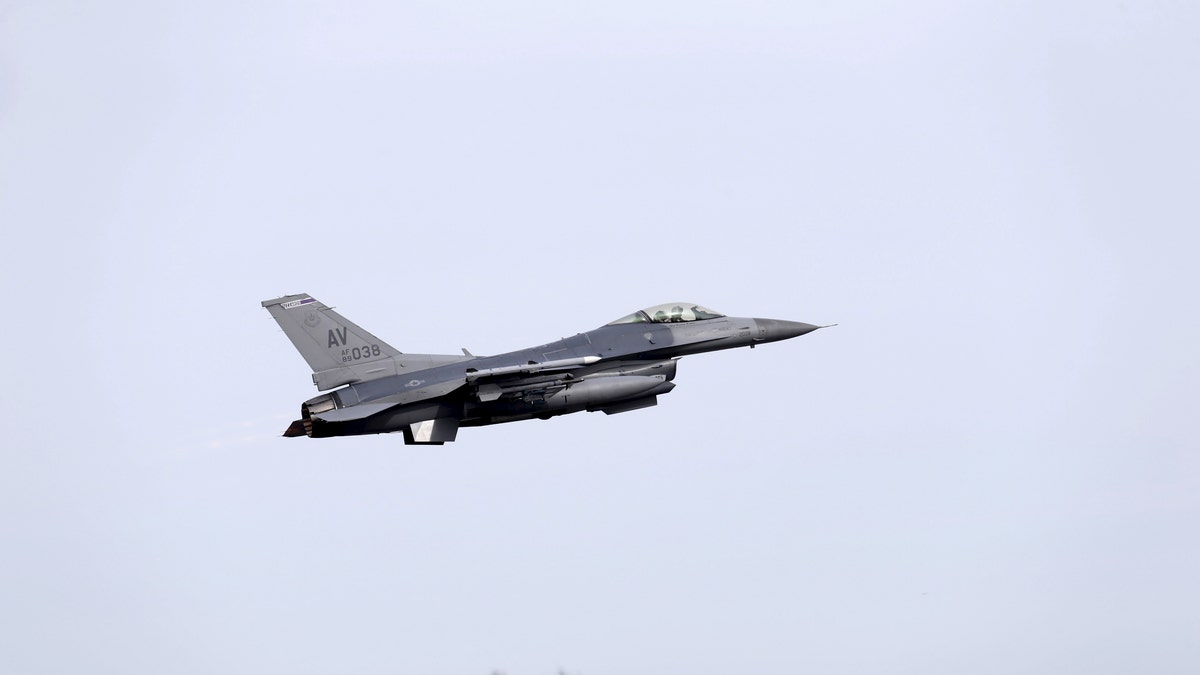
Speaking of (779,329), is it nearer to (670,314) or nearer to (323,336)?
(670,314)

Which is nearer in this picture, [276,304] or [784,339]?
[276,304]

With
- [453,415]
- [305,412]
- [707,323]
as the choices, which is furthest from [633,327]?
[305,412]

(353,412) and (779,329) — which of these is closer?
(353,412)

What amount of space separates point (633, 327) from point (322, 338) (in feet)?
25.6

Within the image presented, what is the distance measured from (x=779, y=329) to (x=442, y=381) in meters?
9.24

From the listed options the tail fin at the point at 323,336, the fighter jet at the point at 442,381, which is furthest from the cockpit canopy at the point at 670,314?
the tail fin at the point at 323,336

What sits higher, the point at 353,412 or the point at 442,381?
the point at 442,381

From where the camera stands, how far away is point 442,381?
45.6 meters

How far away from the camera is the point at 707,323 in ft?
160

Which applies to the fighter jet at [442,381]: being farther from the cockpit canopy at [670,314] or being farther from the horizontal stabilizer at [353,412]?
the cockpit canopy at [670,314]

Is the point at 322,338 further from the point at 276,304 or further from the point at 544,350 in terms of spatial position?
the point at 544,350

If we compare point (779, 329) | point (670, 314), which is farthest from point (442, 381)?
point (779, 329)

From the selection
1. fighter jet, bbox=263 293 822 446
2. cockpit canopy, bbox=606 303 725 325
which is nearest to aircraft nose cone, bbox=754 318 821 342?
cockpit canopy, bbox=606 303 725 325

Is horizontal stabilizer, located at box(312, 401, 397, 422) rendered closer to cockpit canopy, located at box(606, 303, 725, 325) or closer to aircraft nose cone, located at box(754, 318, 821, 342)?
cockpit canopy, located at box(606, 303, 725, 325)
